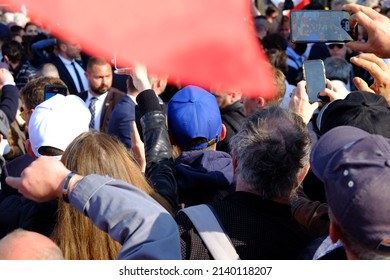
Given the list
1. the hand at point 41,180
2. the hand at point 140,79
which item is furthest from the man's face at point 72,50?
the hand at point 41,180

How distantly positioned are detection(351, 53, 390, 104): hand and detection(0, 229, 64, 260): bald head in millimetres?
1520

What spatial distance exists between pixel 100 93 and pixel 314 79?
3.45m

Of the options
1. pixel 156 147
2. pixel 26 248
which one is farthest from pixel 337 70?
pixel 26 248

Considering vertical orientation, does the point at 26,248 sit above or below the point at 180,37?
above

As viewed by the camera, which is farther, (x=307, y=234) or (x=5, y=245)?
(x=307, y=234)

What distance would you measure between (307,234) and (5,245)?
109 centimetres

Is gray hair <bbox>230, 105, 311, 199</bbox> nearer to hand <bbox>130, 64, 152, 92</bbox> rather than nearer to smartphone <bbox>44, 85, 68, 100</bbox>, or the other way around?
hand <bbox>130, 64, 152, 92</bbox>

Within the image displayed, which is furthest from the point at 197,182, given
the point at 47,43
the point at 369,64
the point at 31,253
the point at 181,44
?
the point at 47,43

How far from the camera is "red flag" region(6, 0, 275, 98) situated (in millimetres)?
5094

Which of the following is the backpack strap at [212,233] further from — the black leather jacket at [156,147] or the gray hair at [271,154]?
the black leather jacket at [156,147]

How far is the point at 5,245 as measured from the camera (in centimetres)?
171

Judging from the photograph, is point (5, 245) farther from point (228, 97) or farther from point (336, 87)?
point (228, 97)

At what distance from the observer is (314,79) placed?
2832 mm

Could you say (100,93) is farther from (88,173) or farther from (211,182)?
(88,173)
